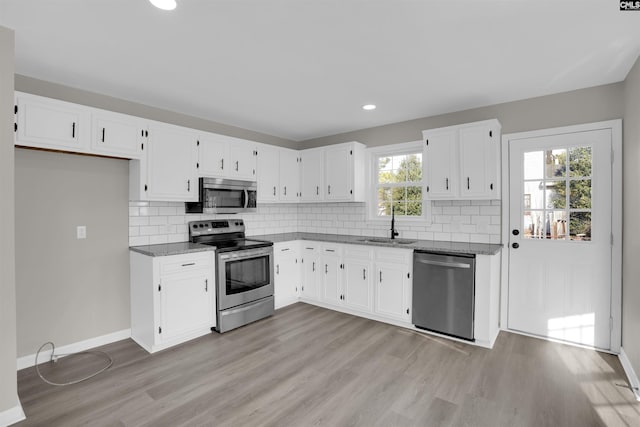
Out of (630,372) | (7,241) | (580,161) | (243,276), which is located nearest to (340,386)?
(243,276)

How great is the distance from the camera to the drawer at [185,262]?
10.0 ft

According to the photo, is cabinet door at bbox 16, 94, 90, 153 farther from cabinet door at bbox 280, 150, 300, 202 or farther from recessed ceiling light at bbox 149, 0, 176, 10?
cabinet door at bbox 280, 150, 300, 202

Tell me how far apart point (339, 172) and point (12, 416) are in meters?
3.84

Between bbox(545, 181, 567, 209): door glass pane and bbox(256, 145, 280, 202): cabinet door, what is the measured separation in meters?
3.27

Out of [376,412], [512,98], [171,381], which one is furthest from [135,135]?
[512,98]

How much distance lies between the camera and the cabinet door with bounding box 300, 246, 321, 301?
4.32 metres

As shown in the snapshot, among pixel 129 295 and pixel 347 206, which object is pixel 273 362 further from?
pixel 347 206

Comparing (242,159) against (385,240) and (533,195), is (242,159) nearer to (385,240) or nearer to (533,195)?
(385,240)

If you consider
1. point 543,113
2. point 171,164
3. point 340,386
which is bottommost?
point 340,386

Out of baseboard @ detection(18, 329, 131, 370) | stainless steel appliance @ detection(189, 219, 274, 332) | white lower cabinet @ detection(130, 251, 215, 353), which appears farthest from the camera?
stainless steel appliance @ detection(189, 219, 274, 332)

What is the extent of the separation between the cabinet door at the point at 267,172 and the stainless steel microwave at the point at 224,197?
167 millimetres

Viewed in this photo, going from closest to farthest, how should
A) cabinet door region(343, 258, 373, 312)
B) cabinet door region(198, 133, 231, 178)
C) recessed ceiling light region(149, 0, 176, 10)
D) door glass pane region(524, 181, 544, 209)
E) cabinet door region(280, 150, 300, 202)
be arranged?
1. recessed ceiling light region(149, 0, 176, 10)
2. door glass pane region(524, 181, 544, 209)
3. cabinet door region(198, 133, 231, 178)
4. cabinet door region(343, 258, 373, 312)
5. cabinet door region(280, 150, 300, 202)

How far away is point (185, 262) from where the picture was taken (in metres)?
3.21

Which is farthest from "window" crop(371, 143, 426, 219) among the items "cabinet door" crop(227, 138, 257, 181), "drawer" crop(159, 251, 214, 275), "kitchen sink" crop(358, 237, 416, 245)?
"drawer" crop(159, 251, 214, 275)
